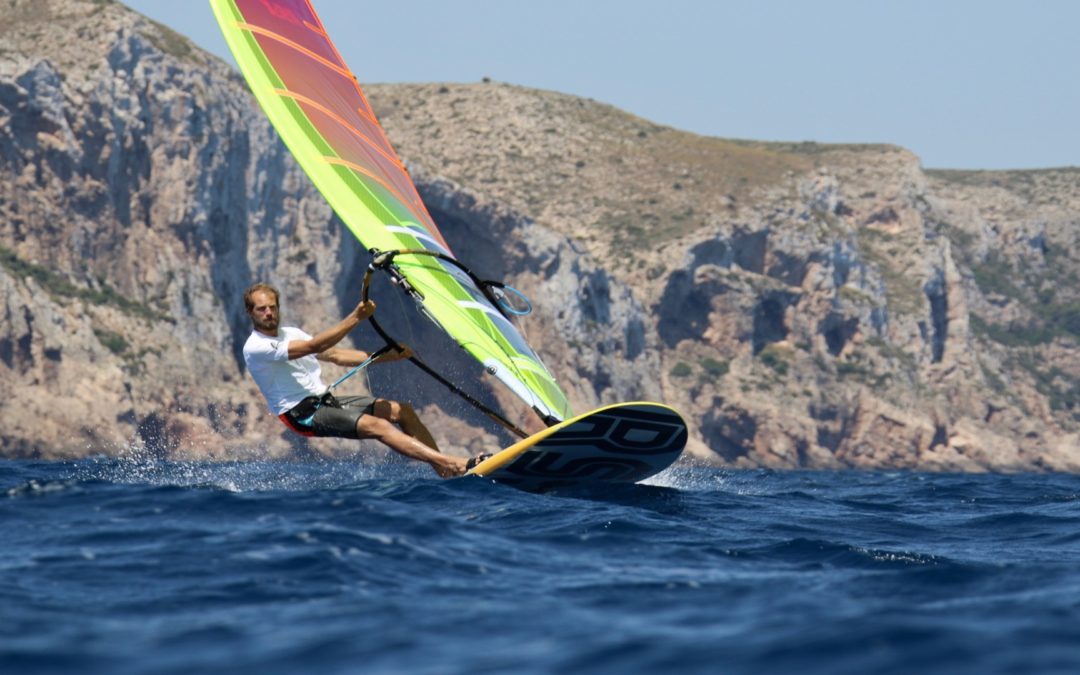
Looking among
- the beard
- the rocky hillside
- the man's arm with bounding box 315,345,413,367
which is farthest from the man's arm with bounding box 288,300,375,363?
the rocky hillside

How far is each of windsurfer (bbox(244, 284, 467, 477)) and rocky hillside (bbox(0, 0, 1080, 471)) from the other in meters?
50.3

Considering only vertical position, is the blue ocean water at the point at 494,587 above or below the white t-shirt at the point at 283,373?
below

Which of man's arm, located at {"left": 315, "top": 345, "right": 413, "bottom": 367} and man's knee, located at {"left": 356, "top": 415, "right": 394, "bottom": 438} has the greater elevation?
man's arm, located at {"left": 315, "top": 345, "right": 413, "bottom": 367}

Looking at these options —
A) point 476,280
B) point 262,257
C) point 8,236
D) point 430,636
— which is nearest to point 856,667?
point 430,636

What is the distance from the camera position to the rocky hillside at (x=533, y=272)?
215 ft

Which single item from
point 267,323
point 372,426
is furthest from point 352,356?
point 267,323

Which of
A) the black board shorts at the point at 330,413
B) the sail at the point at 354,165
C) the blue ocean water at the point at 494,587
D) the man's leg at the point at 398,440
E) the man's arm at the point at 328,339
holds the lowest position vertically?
the blue ocean water at the point at 494,587

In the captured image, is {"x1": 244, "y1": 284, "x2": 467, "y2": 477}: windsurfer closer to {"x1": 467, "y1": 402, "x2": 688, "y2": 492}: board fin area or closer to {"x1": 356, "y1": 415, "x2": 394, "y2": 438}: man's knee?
{"x1": 356, "y1": 415, "x2": 394, "y2": 438}: man's knee

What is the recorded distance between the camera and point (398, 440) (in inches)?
498

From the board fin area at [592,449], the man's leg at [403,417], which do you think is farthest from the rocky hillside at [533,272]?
the board fin area at [592,449]

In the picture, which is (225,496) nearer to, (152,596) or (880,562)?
(152,596)

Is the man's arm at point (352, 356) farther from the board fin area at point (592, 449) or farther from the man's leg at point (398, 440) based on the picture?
the board fin area at point (592, 449)

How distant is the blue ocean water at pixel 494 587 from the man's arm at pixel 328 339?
54.2 inches

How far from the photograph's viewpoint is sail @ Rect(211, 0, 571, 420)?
571 inches
